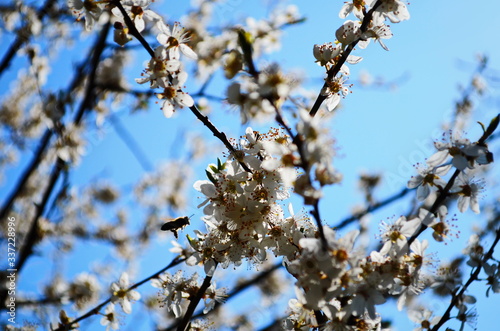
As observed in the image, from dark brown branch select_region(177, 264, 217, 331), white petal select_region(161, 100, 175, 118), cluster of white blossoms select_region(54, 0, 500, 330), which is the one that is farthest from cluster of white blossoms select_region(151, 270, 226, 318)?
white petal select_region(161, 100, 175, 118)

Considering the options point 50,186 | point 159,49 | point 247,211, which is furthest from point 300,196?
point 50,186

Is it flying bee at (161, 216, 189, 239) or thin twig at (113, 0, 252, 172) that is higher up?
thin twig at (113, 0, 252, 172)

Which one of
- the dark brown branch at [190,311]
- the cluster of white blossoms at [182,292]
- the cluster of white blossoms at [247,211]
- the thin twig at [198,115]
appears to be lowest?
the dark brown branch at [190,311]

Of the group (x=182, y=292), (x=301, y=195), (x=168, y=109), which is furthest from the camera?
(x=182, y=292)

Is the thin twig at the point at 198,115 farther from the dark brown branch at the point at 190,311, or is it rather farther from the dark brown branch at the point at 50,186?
the dark brown branch at the point at 50,186

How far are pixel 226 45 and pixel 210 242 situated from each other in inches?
128

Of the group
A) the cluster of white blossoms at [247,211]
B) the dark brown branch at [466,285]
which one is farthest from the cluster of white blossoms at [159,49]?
the dark brown branch at [466,285]

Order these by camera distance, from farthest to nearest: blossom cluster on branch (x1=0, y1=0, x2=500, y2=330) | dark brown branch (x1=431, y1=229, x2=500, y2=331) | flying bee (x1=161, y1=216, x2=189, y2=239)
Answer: flying bee (x1=161, y1=216, x2=189, y2=239)
dark brown branch (x1=431, y1=229, x2=500, y2=331)
blossom cluster on branch (x1=0, y1=0, x2=500, y2=330)

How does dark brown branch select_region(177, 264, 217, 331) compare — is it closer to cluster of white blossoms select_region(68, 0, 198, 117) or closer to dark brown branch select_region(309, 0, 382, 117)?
cluster of white blossoms select_region(68, 0, 198, 117)

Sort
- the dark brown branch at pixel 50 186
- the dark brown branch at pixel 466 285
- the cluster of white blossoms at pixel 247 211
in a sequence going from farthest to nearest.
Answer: the dark brown branch at pixel 50 186 < the dark brown branch at pixel 466 285 < the cluster of white blossoms at pixel 247 211

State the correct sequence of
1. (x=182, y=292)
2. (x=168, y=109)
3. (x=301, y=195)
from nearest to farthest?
1. (x=301, y=195)
2. (x=168, y=109)
3. (x=182, y=292)

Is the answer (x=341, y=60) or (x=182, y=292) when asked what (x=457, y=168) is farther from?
(x=182, y=292)

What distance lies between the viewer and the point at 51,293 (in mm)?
5844

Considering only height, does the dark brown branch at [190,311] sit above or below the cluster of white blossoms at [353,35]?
below
